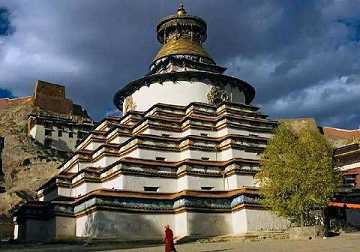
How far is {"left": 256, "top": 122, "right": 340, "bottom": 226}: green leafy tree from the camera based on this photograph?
24688 millimetres

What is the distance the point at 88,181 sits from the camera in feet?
109

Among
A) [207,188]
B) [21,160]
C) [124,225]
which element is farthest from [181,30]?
[21,160]

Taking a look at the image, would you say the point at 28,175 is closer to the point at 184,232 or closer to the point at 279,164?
the point at 184,232

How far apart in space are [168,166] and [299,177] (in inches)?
372

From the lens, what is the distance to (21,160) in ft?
209

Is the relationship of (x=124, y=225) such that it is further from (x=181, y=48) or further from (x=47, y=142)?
(x=47, y=142)

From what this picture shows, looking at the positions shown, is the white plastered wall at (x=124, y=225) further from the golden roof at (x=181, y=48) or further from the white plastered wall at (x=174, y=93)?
the golden roof at (x=181, y=48)

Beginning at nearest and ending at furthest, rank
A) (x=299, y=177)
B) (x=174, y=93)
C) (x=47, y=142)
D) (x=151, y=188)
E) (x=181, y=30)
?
(x=299, y=177), (x=151, y=188), (x=174, y=93), (x=181, y=30), (x=47, y=142)

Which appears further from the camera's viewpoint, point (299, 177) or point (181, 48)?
point (181, 48)

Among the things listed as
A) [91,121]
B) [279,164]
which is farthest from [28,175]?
[279,164]

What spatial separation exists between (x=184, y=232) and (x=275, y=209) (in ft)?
18.7

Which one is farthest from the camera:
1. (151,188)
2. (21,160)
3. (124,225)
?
(21,160)

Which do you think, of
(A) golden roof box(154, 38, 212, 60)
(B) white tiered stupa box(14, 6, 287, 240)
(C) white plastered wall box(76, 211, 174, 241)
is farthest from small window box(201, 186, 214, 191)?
(A) golden roof box(154, 38, 212, 60)

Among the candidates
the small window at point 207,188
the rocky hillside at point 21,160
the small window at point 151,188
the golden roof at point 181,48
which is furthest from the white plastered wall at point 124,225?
the golden roof at point 181,48
